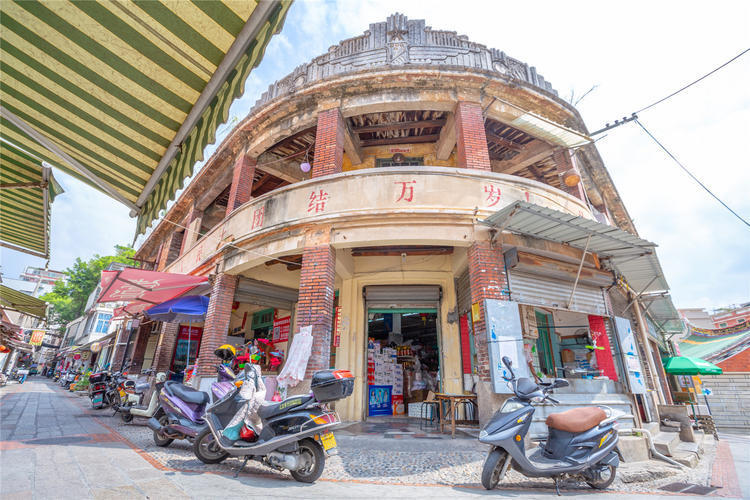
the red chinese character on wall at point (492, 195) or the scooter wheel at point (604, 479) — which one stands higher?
the red chinese character on wall at point (492, 195)

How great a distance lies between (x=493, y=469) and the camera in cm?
373

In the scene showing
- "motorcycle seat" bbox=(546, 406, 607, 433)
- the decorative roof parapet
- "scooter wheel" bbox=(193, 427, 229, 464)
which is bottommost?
"scooter wheel" bbox=(193, 427, 229, 464)

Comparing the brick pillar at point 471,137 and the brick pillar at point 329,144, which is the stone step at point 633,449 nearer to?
the brick pillar at point 471,137

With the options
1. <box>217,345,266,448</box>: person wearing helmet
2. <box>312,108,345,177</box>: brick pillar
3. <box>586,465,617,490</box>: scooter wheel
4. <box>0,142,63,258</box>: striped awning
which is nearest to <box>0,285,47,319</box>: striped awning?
<box>0,142,63,258</box>: striped awning

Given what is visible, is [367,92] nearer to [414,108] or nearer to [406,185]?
[414,108]

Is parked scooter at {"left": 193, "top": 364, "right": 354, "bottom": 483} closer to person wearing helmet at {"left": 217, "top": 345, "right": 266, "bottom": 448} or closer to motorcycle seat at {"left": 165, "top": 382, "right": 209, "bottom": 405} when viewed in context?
person wearing helmet at {"left": 217, "top": 345, "right": 266, "bottom": 448}

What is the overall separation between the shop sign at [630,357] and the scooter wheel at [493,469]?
205 inches

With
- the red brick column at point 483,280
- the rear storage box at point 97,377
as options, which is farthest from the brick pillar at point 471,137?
the rear storage box at point 97,377

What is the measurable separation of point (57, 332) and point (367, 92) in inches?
2447

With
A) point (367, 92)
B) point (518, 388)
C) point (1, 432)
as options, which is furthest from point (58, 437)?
point (367, 92)

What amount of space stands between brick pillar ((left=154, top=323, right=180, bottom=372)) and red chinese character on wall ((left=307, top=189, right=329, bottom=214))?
28.0 feet

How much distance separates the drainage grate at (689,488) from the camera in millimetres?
4168

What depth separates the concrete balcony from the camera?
7004 mm

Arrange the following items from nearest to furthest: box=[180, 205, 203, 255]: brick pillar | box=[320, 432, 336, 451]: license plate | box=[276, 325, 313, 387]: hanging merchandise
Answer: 1. box=[320, 432, 336, 451]: license plate
2. box=[276, 325, 313, 387]: hanging merchandise
3. box=[180, 205, 203, 255]: brick pillar
